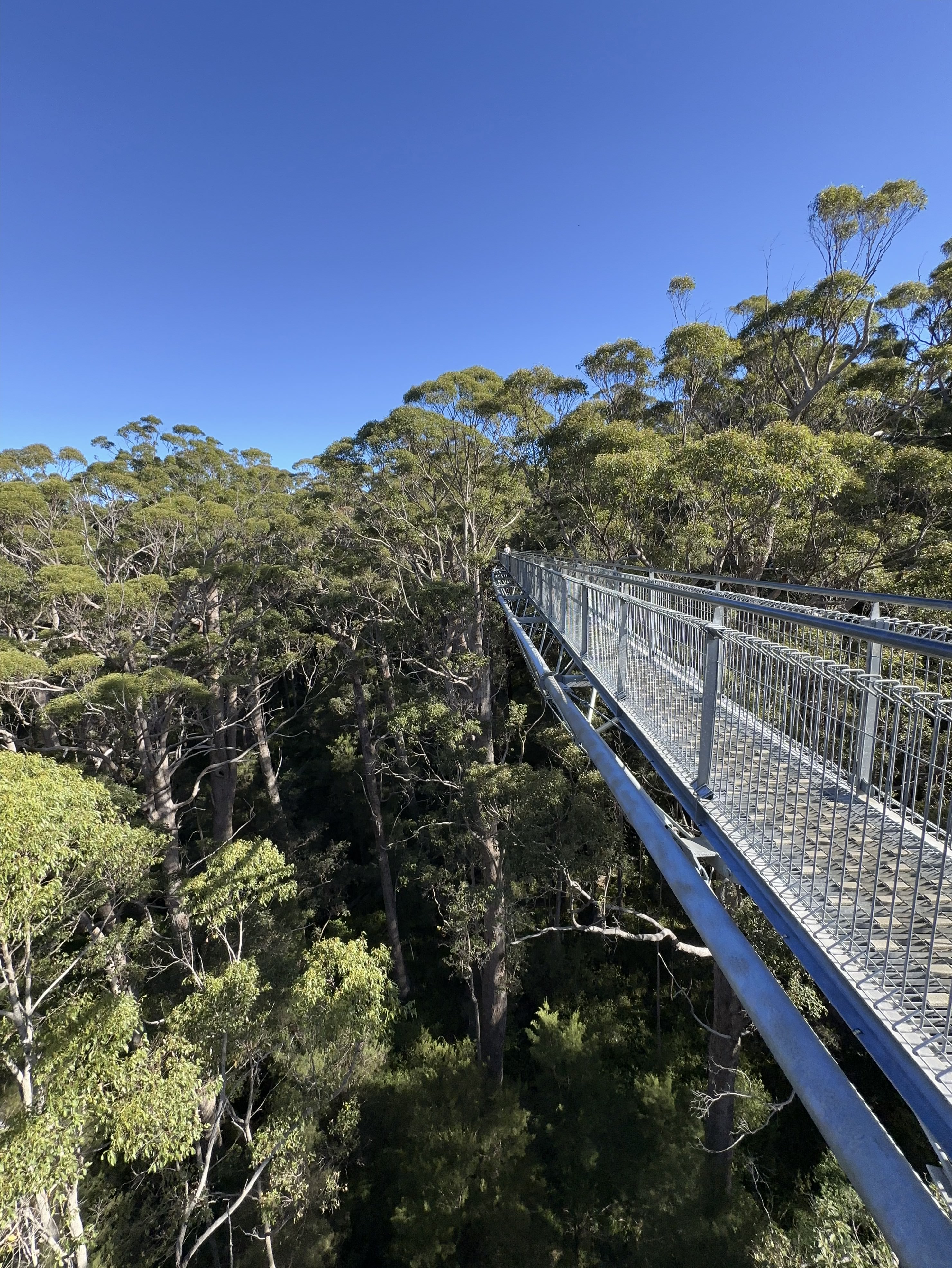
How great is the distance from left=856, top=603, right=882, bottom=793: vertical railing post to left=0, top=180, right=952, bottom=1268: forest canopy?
13.8 ft

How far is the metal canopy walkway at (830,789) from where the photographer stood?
58.4 inches

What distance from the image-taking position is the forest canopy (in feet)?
18.7

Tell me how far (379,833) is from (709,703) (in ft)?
38.8

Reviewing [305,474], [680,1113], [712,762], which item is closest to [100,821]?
[712,762]

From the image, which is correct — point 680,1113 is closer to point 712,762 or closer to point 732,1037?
point 732,1037

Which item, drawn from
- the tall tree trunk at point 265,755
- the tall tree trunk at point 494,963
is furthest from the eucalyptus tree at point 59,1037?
the tall tree trunk at point 265,755

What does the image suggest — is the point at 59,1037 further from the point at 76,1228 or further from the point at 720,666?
the point at 720,666

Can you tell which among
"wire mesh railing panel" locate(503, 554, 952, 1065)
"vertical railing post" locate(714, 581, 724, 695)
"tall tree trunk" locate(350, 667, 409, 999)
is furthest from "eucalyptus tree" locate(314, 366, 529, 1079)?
"vertical railing post" locate(714, 581, 724, 695)

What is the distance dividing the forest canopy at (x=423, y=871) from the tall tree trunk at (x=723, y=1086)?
73 mm

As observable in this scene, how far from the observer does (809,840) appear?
7.02 feet

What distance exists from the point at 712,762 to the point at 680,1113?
854cm

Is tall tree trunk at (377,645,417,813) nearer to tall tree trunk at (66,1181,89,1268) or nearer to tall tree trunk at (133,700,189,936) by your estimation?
tall tree trunk at (133,700,189,936)

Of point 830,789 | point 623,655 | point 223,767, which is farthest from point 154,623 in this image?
point 830,789

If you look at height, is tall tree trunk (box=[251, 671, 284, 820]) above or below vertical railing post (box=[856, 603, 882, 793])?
below
